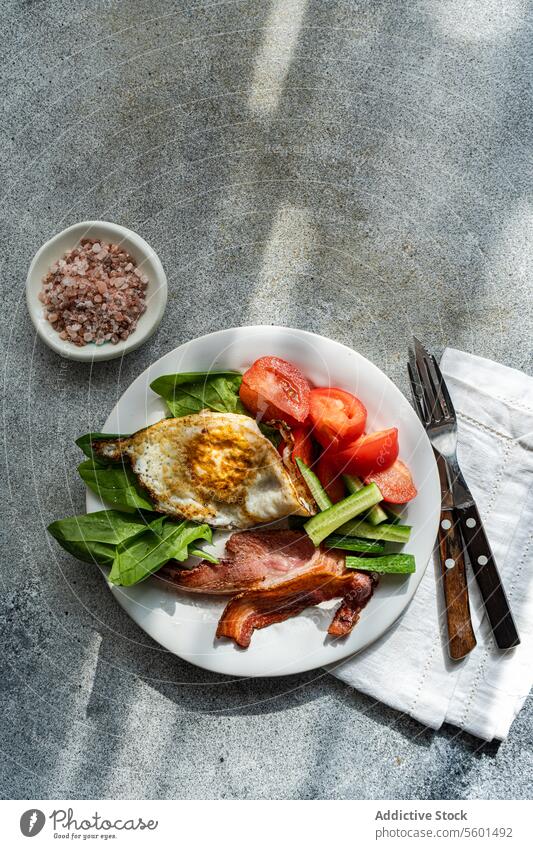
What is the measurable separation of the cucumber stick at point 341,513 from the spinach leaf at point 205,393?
297mm

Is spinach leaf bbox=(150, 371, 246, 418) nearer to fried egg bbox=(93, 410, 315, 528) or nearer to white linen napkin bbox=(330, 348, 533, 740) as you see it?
fried egg bbox=(93, 410, 315, 528)

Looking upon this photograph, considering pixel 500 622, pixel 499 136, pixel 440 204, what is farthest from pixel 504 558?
pixel 499 136

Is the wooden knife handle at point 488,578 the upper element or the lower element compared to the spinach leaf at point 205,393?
lower

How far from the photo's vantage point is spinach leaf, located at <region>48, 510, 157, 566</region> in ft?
5.51

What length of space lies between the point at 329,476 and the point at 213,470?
10.1 inches

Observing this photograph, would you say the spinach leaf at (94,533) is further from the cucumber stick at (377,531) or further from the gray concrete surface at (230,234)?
the cucumber stick at (377,531)

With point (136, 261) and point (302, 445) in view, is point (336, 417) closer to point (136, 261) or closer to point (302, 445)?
point (302, 445)

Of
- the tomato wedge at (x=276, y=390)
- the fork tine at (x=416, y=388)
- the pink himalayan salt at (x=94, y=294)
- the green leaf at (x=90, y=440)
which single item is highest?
the pink himalayan salt at (x=94, y=294)

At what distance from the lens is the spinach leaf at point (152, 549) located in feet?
5.37

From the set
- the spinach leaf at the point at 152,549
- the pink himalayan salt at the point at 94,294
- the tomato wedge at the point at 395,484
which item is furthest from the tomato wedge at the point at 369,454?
the pink himalayan salt at the point at 94,294

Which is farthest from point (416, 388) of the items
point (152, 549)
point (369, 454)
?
point (152, 549)

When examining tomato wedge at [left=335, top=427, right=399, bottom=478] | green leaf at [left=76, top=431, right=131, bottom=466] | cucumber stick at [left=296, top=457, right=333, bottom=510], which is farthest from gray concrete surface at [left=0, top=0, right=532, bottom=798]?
cucumber stick at [left=296, top=457, right=333, bottom=510]

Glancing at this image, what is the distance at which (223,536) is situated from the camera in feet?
5.75

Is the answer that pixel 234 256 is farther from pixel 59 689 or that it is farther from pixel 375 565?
pixel 59 689
